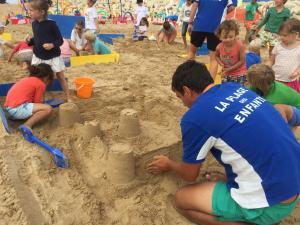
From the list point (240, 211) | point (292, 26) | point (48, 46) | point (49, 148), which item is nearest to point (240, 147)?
point (240, 211)

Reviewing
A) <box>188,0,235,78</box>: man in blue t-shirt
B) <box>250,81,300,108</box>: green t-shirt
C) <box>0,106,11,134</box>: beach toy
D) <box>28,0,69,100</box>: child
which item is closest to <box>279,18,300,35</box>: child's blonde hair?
<box>250,81,300,108</box>: green t-shirt

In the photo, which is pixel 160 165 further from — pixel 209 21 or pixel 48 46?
Result: pixel 209 21

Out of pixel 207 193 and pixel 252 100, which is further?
pixel 207 193

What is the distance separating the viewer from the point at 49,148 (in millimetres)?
2580

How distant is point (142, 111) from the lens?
339 centimetres

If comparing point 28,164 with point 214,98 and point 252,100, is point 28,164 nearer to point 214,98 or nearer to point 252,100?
point 214,98

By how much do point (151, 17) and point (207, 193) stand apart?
1095 centimetres

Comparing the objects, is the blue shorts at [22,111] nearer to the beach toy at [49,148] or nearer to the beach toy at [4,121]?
the beach toy at [4,121]

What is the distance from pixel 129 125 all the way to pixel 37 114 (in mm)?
916

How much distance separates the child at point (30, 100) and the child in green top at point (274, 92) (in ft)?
6.13

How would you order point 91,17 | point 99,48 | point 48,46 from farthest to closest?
1. point 91,17
2. point 99,48
3. point 48,46

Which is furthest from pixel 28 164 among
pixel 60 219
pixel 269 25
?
pixel 269 25

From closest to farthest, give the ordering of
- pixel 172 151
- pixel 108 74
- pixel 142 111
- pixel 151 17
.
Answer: pixel 172 151 < pixel 142 111 < pixel 108 74 < pixel 151 17

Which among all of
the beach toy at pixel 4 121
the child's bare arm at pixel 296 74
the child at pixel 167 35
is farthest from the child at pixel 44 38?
the child at pixel 167 35
